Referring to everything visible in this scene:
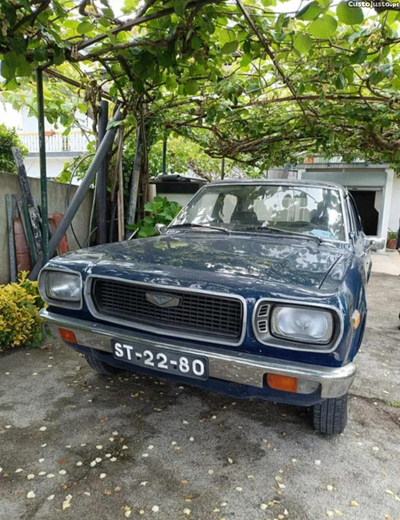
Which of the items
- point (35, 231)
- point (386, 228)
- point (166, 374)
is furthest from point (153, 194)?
point (386, 228)

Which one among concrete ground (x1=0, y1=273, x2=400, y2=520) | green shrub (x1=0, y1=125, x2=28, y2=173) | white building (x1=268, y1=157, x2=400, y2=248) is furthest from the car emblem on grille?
white building (x1=268, y1=157, x2=400, y2=248)

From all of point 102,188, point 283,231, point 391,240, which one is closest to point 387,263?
point 391,240

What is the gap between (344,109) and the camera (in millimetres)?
5488

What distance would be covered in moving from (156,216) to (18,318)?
9.72ft

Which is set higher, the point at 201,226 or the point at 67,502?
the point at 201,226

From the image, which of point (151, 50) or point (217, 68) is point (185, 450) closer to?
point (151, 50)

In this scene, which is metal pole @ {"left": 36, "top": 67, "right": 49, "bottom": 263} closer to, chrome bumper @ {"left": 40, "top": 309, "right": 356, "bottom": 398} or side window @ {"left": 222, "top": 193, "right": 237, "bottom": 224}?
side window @ {"left": 222, "top": 193, "right": 237, "bottom": 224}

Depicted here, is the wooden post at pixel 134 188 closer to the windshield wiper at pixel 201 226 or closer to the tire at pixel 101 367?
the windshield wiper at pixel 201 226

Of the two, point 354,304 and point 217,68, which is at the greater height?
point 217,68

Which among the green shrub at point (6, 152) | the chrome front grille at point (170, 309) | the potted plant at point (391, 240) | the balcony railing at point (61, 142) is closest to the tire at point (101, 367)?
the chrome front grille at point (170, 309)

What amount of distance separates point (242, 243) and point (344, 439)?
142cm

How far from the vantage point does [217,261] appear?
210cm

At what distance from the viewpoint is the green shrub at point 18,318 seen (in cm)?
328

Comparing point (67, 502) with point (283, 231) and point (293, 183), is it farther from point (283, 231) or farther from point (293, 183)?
point (293, 183)
